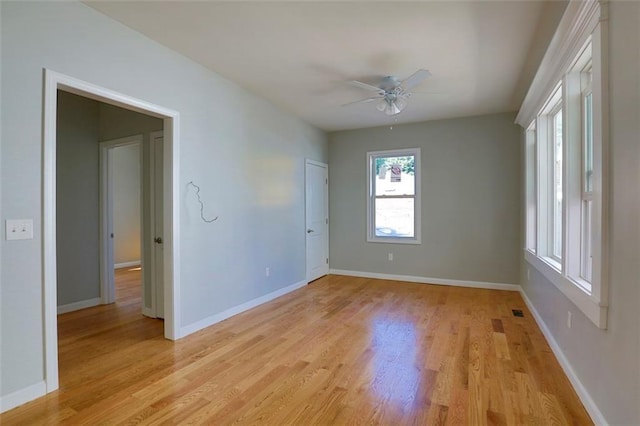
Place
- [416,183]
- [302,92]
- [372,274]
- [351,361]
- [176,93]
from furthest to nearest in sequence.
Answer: [372,274] → [416,183] → [302,92] → [176,93] → [351,361]

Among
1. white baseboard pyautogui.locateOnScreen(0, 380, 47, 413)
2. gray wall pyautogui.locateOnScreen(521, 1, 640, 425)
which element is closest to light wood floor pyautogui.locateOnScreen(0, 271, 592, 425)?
white baseboard pyautogui.locateOnScreen(0, 380, 47, 413)

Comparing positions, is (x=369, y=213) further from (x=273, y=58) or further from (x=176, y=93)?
(x=176, y=93)

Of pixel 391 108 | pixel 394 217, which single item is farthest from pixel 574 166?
pixel 394 217

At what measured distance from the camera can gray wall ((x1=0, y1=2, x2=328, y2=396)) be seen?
1972 mm

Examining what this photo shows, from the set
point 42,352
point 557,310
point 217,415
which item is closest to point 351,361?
point 217,415

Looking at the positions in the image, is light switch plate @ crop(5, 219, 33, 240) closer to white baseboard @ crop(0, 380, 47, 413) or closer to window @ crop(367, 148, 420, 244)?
white baseboard @ crop(0, 380, 47, 413)

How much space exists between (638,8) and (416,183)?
413 centimetres

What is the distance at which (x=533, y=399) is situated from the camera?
2.07 metres

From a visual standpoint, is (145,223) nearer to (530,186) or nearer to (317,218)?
(317,218)

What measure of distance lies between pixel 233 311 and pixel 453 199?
3.72 meters

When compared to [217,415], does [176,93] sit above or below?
above

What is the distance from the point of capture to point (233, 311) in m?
3.75

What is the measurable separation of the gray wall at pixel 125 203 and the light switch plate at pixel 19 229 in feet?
18.0

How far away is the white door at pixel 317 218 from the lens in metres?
5.45
